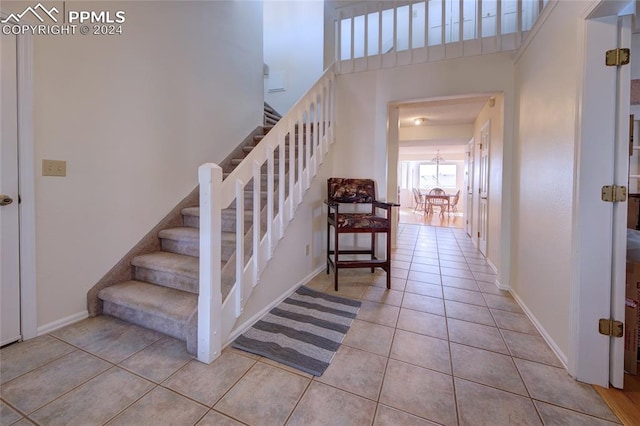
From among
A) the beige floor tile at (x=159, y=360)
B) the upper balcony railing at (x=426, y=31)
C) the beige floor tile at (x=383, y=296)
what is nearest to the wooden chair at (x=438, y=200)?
the upper balcony railing at (x=426, y=31)

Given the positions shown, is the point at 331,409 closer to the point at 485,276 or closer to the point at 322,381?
the point at 322,381

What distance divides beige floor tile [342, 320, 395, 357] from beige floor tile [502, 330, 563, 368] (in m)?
0.74

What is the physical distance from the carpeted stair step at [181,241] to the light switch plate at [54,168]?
0.79 metres

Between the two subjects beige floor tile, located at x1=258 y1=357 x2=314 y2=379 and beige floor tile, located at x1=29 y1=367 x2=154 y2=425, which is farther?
beige floor tile, located at x1=258 y1=357 x2=314 y2=379

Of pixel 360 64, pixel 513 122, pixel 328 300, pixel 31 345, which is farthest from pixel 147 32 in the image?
pixel 513 122

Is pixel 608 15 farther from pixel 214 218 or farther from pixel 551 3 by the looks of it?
pixel 214 218

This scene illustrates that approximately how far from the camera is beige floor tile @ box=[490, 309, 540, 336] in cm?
194

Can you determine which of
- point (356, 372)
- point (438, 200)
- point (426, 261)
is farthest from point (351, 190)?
point (438, 200)

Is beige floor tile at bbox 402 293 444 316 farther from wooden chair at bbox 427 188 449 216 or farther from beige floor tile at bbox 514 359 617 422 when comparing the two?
wooden chair at bbox 427 188 449 216

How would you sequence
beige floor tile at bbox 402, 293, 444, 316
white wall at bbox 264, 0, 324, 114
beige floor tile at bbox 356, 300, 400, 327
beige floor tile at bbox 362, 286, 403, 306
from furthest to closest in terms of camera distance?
1. white wall at bbox 264, 0, 324, 114
2. beige floor tile at bbox 362, 286, 403, 306
3. beige floor tile at bbox 402, 293, 444, 316
4. beige floor tile at bbox 356, 300, 400, 327

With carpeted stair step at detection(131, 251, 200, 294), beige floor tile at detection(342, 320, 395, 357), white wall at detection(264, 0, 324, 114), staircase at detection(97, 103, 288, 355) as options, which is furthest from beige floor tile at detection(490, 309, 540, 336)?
white wall at detection(264, 0, 324, 114)

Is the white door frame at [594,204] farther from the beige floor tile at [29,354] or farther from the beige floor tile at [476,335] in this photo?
the beige floor tile at [29,354]

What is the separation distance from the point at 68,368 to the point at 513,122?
375 cm

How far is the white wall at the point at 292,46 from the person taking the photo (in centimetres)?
466
